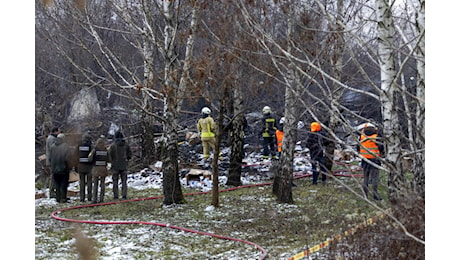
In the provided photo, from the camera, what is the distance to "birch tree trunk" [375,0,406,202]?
582 cm

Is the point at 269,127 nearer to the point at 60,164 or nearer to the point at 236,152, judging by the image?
the point at 236,152

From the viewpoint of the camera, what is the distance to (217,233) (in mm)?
9383

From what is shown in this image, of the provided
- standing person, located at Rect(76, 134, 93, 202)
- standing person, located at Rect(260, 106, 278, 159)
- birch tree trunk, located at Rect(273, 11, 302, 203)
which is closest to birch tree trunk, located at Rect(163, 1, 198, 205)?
standing person, located at Rect(76, 134, 93, 202)

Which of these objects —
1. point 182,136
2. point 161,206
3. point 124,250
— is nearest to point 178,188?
point 161,206

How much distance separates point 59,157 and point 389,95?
866 cm

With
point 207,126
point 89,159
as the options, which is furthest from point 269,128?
point 89,159

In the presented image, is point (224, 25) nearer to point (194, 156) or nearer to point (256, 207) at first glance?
point (256, 207)

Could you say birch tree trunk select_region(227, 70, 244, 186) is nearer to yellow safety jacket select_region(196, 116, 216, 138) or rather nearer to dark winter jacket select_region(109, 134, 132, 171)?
yellow safety jacket select_region(196, 116, 216, 138)

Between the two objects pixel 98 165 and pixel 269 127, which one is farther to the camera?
pixel 269 127

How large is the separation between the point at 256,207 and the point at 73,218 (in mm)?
3755

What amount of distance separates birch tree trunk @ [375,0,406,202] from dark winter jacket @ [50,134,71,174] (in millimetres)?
8485

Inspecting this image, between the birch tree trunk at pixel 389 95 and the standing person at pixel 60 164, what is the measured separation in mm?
8517

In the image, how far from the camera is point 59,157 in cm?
1242

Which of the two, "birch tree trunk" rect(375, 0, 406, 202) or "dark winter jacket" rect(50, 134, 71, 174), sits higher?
"birch tree trunk" rect(375, 0, 406, 202)
